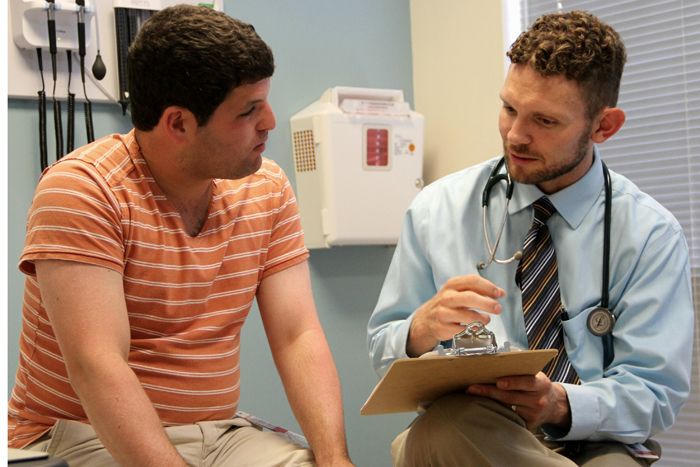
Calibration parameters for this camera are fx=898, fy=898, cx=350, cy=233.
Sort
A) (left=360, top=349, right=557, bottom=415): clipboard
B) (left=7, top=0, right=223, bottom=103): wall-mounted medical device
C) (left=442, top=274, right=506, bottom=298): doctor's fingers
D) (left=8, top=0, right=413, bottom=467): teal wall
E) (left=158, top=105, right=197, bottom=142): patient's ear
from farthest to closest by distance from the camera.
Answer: (left=8, top=0, right=413, bottom=467): teal wall → (left=7, top=0, right=223, bottom=103): wall-mounted medical device → (left=158, top=105, right=197, bottom=142): patient's ear → (left=442, top=274, right=506, bottom=298): doctor's fingers → (left=360, top=349, right=557, bottom=415): clipboard

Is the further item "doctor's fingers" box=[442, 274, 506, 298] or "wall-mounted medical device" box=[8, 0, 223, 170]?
"wall-mounted medical device" box=[8, 0, 223, 170]

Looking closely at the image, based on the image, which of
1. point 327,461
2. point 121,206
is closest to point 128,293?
point 121,206

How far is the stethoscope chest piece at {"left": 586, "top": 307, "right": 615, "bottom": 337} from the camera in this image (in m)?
1.83

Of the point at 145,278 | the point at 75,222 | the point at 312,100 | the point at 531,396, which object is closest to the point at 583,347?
the point at 531,396

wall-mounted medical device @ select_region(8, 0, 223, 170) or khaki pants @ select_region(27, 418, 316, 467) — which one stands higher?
wall-mounted medical device @ select_region(8, 0, 223, 170)

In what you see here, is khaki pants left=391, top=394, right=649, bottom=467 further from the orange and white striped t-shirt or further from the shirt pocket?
the orange and white striped t-shirt

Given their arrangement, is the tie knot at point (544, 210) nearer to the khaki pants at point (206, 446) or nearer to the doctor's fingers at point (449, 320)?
the doctor's fingers at point (449, 320)

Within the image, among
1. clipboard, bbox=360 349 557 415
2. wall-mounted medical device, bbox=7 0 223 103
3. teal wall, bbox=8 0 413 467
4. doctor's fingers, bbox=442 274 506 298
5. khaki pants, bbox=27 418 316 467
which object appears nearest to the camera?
clipboard, bbox=360 349 557 415

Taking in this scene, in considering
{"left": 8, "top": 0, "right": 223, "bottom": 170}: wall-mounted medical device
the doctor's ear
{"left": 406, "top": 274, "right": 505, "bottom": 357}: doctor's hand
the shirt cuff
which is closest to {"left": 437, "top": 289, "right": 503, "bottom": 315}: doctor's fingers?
{"left": 406, "top": 274, "right": 505, "bottom": 357}: doctor's hand

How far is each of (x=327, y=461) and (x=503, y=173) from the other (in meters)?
0.76

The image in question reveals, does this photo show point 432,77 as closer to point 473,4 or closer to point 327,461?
point 473,4

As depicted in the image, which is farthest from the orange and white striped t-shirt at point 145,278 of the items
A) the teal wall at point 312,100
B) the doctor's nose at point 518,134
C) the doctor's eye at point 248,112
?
the teal wall at point 312,100

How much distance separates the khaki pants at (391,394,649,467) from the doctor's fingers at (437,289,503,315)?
19 centimetres

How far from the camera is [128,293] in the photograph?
5.50 ft
